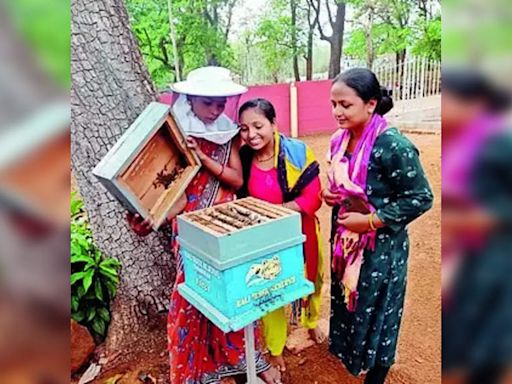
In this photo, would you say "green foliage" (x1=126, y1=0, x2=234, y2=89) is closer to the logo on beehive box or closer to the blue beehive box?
the blue beehive box

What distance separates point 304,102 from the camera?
1.43 meters

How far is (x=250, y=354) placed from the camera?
4.79 ft

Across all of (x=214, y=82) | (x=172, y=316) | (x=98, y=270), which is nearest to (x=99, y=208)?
(x=98, y=270)

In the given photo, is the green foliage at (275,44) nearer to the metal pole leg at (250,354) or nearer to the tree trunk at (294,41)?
the tree trunk at (294,41)

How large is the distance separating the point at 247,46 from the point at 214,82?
13 centimetres

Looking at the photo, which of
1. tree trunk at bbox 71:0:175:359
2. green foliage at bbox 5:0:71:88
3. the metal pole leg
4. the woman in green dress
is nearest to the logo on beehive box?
the metal pole leg

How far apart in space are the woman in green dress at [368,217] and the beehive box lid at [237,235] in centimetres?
18

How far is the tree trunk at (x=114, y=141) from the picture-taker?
1406mm

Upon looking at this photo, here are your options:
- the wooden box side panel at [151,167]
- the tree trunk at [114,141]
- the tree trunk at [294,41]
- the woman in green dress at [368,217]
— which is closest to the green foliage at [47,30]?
the tree trunk at [114,141]

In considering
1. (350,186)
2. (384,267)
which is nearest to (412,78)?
(350,186)

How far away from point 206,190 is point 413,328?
0.68 metres

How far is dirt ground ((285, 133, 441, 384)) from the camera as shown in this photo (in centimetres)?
138

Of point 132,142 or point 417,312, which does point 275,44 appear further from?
point 417,312

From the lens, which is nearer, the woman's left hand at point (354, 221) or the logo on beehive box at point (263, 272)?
the logo on beehive box at point (263, 272)
